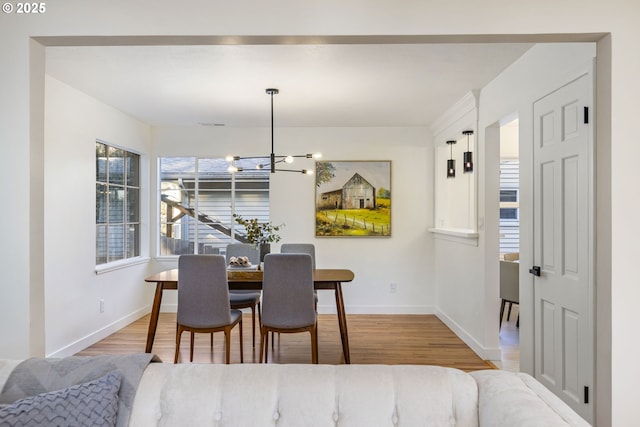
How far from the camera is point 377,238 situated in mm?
5188

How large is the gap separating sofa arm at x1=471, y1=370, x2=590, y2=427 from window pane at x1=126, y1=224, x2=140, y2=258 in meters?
4.48

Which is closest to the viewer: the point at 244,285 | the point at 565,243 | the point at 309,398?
the point at 309,398

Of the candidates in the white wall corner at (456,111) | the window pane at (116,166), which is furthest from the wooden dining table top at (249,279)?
the white wall corner at (456,111)

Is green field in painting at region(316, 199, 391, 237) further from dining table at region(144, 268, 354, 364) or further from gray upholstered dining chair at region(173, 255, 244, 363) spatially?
gray upholstered dining chair at region(173, 255, 244, 363)

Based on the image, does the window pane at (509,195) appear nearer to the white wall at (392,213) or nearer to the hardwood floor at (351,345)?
the white wall at (392,213)

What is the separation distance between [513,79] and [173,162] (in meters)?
4.11

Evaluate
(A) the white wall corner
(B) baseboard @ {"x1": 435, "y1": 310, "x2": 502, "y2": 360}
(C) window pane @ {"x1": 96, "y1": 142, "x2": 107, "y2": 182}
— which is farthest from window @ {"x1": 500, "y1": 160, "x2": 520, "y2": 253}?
(C) window pane @ {"x1": 96, "y1": 142, "x2": 107, "y2": 182}

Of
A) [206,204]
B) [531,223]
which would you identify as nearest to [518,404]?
[531,223]

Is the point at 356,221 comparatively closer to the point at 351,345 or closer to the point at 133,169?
the point at 351,345

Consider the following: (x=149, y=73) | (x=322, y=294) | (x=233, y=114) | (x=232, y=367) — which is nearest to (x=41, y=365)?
(x=232, y=367)

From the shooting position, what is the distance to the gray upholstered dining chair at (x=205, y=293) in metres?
2.98

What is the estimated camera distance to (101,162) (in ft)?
13.8

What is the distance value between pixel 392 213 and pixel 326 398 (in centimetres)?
408

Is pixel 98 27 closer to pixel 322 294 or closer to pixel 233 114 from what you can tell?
pixel 233 114
